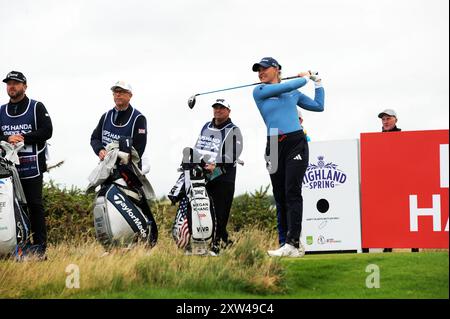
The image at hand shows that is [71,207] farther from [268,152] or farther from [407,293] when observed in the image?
[407,293]

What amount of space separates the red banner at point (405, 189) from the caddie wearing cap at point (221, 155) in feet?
6.99

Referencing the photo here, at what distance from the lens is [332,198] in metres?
13.2

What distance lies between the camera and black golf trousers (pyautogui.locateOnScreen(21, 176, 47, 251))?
11.2 meters

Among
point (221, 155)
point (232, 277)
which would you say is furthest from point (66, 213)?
point (232, 277)

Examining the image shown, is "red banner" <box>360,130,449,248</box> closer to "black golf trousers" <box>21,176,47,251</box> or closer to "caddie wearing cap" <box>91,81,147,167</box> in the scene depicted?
"caddie wearing cap" <box>91,81,147,167</box>

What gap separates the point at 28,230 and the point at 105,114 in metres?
1.78

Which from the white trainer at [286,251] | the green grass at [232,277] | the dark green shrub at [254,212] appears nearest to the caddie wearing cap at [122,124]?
the green grass at [232,277]

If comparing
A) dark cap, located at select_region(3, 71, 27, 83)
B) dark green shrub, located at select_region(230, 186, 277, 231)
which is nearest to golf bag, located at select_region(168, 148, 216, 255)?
dark cap, located at select_region(3, 71, 27, 83)

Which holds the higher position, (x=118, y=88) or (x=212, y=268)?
(x=118, y=88)

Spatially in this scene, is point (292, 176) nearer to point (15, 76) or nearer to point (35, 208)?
point (35, 208)

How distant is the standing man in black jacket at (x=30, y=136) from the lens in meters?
11.2

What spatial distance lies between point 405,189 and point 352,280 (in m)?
2.91

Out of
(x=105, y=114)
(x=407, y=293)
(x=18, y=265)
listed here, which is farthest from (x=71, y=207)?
(x=407, y=293)
